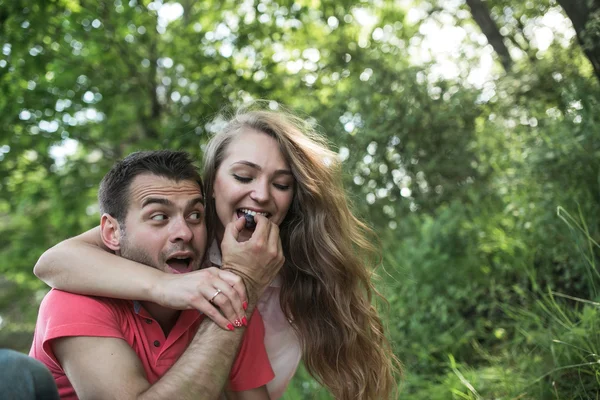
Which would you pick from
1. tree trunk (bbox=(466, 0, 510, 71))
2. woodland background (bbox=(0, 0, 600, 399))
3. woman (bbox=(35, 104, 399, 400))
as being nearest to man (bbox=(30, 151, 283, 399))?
woman (bbox=(35, 104, 399, 400))

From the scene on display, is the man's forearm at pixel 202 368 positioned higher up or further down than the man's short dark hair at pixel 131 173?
further down

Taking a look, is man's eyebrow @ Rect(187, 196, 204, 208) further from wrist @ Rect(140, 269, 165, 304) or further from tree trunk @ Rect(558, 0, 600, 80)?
tree trunk @ Rect(558, 0, 600, 80)

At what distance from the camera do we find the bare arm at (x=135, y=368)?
2.18 m

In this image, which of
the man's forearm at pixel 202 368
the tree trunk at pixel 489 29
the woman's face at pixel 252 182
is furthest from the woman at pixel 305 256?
the tree trunk at pixel 489 29

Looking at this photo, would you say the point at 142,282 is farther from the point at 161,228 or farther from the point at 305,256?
the point at 305,256

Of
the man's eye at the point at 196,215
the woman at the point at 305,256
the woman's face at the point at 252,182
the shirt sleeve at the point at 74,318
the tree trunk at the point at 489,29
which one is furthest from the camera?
the tree trunk at the point at 489,29

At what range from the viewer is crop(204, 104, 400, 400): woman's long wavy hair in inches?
127

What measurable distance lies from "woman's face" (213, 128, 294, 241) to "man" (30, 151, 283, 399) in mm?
212

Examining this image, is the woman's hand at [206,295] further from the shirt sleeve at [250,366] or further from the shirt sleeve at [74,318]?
the shirt sleeve at [250,366]

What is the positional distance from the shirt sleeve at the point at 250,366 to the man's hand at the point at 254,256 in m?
0.26

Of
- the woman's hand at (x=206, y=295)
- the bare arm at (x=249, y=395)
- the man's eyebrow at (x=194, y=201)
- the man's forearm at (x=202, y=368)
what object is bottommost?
the bare arm at (x=249, y=395)

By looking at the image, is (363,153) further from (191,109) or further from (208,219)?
(208,219)

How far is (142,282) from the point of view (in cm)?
239

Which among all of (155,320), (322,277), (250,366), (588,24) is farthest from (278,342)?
(588,24)
